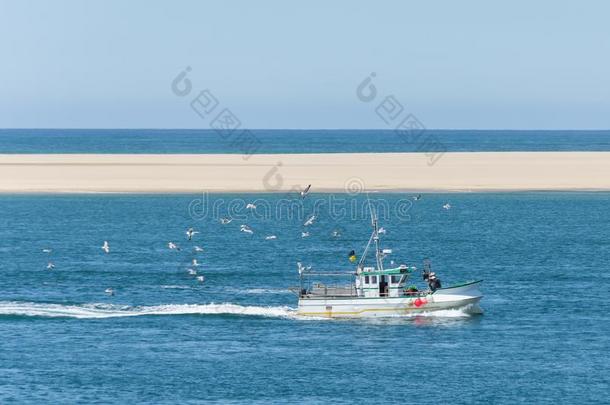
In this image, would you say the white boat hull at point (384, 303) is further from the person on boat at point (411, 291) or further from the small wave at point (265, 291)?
the small wave at point (265, 291)

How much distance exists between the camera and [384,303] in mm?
75250

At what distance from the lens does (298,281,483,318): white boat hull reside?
247ft

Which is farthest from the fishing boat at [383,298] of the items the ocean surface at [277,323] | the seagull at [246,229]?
the seagull at [246,229]

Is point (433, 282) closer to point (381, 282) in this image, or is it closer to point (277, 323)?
point (381, 282)

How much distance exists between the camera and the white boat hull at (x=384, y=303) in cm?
7519

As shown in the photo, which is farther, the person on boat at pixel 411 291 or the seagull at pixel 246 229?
the seagull at pixel 246 229

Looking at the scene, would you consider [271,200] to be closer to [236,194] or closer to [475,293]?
[236,194]

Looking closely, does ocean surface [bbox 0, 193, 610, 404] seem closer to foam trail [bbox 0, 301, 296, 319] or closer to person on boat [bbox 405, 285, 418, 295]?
foam trail [bbox 0, 301, 296, 319]

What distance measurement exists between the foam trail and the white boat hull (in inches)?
67.1

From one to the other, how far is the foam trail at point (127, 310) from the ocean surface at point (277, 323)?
0.15 m

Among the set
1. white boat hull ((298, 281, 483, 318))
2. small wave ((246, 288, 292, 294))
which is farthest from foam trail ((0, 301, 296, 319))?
small wave ((246, 288, 292, 294))

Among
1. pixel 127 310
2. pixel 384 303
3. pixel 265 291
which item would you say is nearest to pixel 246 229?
pixel 265 291

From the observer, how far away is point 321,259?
10094cm

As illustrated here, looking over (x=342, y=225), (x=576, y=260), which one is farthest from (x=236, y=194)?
(x=576, y=260)
